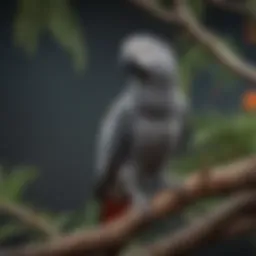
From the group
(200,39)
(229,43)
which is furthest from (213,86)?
(200,39)

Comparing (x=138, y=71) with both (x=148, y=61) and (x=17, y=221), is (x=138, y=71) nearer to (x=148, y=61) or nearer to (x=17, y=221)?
(x=148, y=61)

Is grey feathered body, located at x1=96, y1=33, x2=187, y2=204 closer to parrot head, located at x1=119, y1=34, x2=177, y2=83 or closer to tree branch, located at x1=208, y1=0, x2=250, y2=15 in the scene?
parrot head, located at x1=119, y1=34, x2=177, y2=83

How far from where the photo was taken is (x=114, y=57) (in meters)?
0.80

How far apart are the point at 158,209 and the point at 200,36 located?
0.18 m

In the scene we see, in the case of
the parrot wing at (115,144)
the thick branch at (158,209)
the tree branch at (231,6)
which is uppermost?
the tree branch at (231,6)

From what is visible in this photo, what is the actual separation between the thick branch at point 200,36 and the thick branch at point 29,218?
0.77 feet

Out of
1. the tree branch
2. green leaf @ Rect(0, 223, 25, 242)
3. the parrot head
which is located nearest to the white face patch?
the parrot head

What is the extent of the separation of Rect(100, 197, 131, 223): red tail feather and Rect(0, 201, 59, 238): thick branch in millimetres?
51

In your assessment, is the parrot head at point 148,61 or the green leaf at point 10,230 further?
the green leaf at point 10,230

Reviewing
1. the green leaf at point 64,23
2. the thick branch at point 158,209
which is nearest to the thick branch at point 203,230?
the thick branch at point 158,209

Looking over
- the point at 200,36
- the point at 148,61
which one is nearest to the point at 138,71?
the point at 148,61

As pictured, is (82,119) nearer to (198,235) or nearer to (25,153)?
(25,153)

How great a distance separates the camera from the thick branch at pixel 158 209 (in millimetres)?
544

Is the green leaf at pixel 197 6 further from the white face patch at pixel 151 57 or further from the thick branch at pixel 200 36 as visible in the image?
the white face patch at pixel 151 57
